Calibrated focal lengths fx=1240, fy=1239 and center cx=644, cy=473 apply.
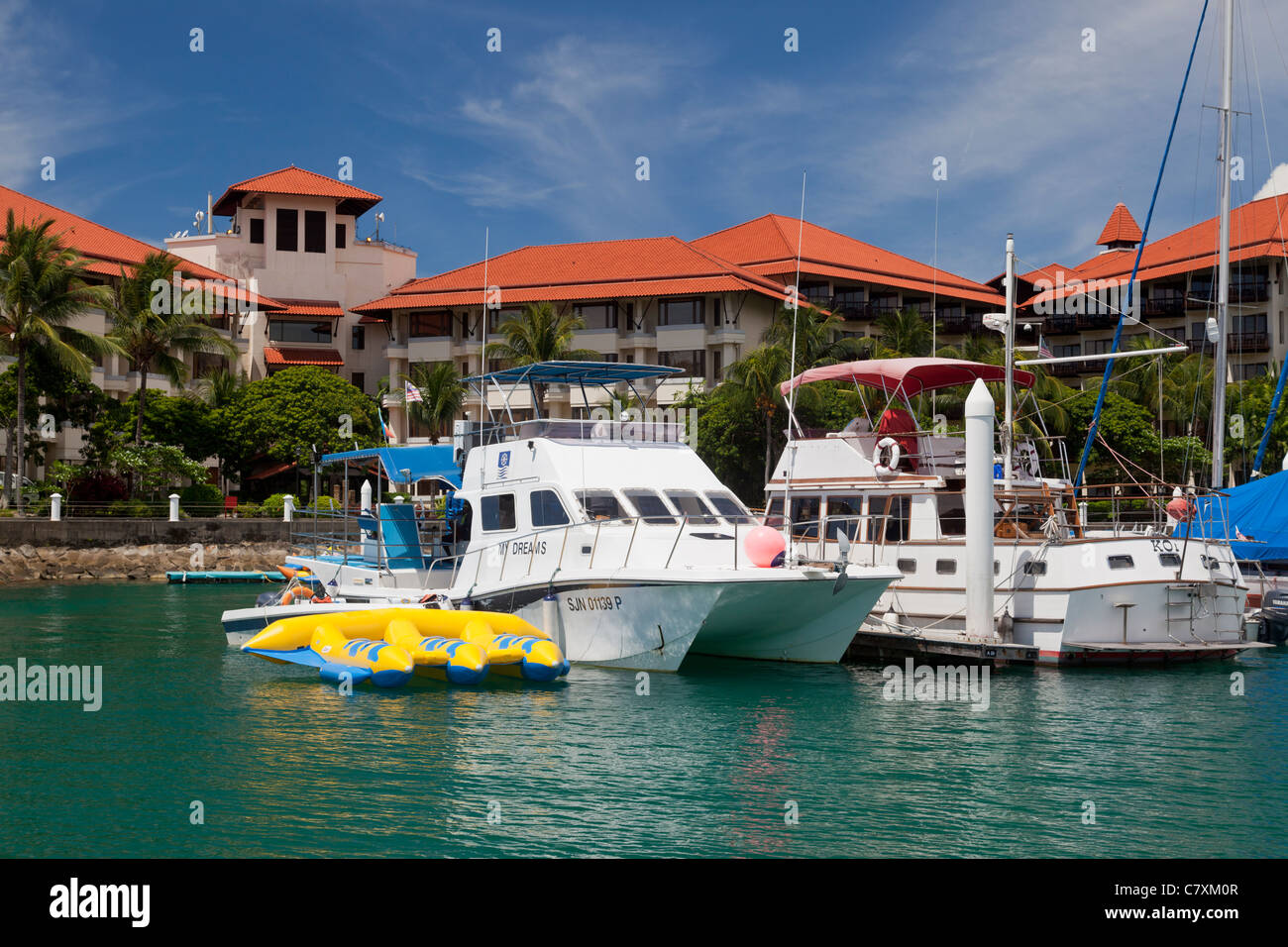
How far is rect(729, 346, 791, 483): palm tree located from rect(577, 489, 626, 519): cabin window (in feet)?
107

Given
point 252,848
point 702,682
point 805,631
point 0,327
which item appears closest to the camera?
point 252,848

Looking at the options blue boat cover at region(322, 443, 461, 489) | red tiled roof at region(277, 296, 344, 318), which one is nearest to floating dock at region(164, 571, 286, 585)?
blue boat cover at region(322, 443, 461, 489)

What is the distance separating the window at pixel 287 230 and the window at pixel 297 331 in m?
4.77

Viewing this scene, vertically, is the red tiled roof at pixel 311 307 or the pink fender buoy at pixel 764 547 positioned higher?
the red tiled roof at pixel 311 307

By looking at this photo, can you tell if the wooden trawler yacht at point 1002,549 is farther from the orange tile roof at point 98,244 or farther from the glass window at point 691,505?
the orange tile roof at point 98,244

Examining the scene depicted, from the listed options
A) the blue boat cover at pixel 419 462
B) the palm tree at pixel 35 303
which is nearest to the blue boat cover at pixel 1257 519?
the blue boat cover at pixel 419 462

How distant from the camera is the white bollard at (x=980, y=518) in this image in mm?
20312

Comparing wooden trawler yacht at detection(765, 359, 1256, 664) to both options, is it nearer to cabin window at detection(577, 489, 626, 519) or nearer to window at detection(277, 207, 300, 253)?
cabin window at detection(577, 489, 626, 519)

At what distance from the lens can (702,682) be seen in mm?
18797

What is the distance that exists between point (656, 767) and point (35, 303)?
42380mm

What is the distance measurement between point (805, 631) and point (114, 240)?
61799 mm
